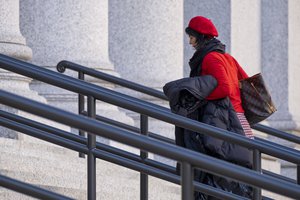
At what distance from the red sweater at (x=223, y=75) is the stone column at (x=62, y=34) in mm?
3083

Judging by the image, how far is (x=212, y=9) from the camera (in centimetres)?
1705

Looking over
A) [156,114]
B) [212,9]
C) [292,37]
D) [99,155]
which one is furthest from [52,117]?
[292,37]

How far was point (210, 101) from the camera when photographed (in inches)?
345

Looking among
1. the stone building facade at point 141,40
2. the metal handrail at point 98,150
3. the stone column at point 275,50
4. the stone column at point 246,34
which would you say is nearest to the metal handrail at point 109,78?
the stone building facade at point 141,40

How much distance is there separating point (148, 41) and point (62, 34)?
88.1 inches

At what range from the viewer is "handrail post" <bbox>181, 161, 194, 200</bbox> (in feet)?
17.2

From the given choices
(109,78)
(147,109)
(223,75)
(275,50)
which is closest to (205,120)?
(223,75)

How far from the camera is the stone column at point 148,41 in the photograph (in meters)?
13.7

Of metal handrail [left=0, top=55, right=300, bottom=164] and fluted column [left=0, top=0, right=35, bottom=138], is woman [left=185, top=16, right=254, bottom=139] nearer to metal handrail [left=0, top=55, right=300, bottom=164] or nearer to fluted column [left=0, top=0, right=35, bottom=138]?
metal handrail [left=0, top=55, right=300, bottom=164]

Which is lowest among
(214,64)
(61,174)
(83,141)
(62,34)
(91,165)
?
(61,174)

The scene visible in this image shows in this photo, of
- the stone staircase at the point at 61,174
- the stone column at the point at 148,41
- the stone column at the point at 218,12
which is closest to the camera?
the stone staircase at the point at 61,174

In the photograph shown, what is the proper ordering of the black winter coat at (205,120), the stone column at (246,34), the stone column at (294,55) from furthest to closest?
the stone column at (294,55) → the stone column at (246,34) → the black winter coat at (205,120)

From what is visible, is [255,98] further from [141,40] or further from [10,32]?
[141,40]

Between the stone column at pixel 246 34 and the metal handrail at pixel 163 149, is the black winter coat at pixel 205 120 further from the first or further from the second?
the stone column at pixel 246 34
